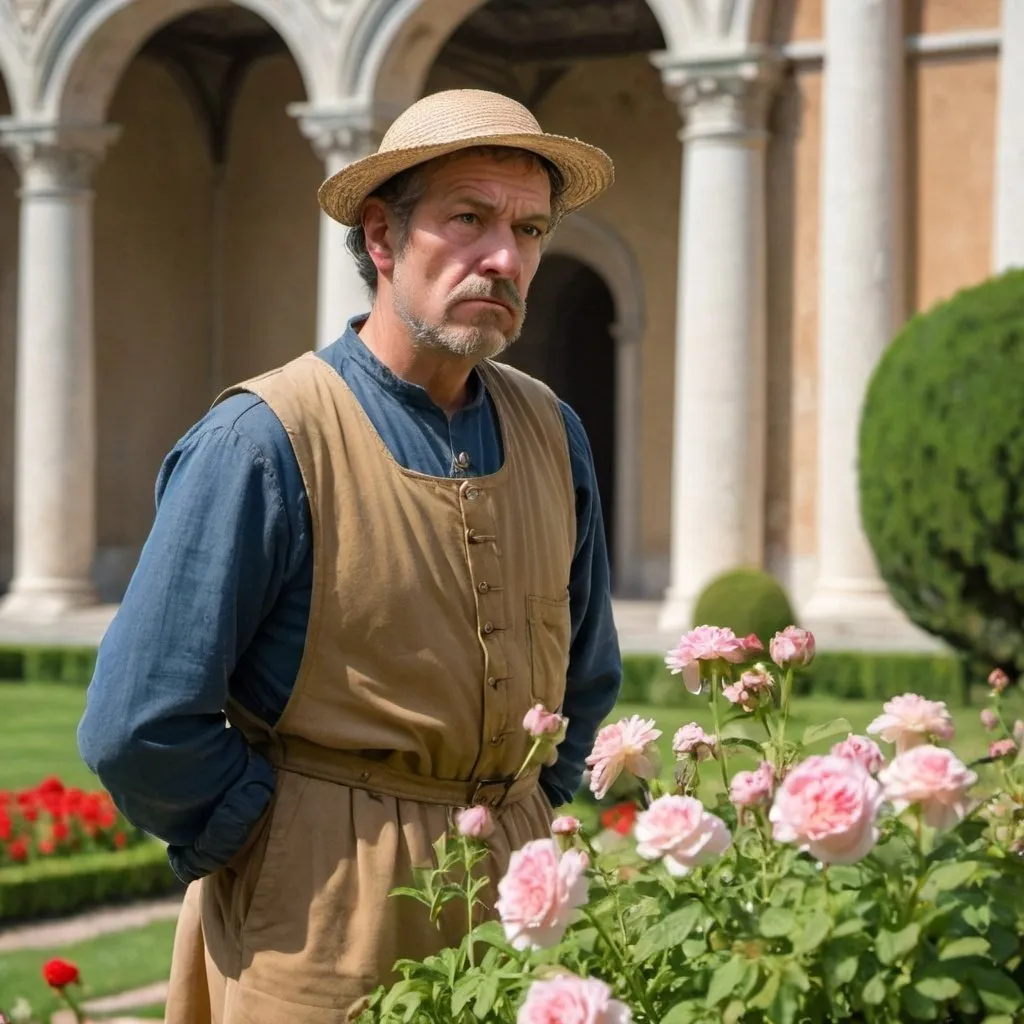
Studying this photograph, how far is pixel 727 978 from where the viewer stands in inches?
68.6

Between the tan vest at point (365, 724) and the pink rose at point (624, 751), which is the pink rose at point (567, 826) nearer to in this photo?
the pink rose at point (624, 751)

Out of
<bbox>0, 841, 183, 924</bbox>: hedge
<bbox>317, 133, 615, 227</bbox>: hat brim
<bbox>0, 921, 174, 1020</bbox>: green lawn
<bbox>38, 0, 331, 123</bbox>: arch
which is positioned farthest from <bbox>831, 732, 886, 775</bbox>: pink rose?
<bbox>38, 0, 331, 123</bbox>: arch

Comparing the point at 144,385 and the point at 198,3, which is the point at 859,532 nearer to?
the point at 198,3

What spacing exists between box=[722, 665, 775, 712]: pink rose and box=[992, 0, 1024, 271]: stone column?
11797 millimetres

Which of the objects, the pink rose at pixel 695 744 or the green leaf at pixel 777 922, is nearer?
the green leaf at pixel 777 922

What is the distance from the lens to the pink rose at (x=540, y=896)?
175 cm

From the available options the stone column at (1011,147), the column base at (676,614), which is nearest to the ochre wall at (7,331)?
the column base at (676,614)

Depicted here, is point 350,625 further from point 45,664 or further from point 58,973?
point 45,664

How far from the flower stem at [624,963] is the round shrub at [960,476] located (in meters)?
8.86

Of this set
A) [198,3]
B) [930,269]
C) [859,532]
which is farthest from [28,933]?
[198,3]

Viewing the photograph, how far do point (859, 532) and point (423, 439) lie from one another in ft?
38.9

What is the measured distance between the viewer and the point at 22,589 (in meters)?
17.5

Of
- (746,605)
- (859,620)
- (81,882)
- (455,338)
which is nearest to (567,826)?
(455,338)

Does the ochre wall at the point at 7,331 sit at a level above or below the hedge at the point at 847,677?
above
